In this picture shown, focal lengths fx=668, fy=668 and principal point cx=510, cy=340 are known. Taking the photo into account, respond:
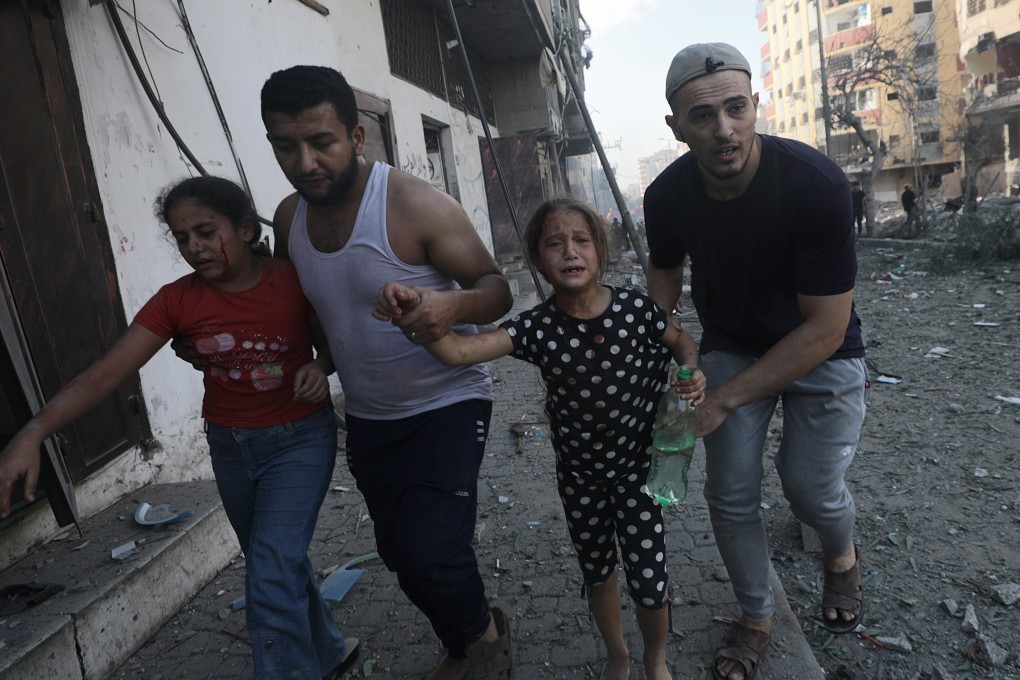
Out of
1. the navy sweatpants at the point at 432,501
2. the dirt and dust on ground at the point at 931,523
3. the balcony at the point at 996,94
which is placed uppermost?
the balcony at the point at 996,94

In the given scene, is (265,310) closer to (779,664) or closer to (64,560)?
(64,560)

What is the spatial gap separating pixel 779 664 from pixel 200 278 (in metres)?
2.30

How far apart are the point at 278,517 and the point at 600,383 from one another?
3.35ft

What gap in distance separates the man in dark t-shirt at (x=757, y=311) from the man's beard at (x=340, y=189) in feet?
3.36

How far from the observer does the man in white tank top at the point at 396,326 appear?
1907 millimetres

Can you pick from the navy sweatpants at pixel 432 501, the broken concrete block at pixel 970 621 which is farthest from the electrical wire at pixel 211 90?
the broken concrete block at pixel 970 621

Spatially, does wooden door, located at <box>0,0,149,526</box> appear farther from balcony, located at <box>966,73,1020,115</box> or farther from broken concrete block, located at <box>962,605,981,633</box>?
balcony, located at <box>966,73,1020,115</box>

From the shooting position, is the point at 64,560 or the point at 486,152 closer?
the point at 64,560

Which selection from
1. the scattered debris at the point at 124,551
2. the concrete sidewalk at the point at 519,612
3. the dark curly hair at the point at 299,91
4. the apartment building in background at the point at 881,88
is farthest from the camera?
the apartment building in background at the point at 881,88

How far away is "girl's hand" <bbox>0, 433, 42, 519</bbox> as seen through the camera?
1.61m

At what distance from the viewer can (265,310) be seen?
2047mm

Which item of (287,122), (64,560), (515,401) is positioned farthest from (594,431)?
(515,401)

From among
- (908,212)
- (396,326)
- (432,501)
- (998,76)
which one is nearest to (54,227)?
(396,326)

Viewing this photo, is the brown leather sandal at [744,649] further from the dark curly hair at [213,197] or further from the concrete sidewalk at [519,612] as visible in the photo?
the dark curly hair at [213,197]
